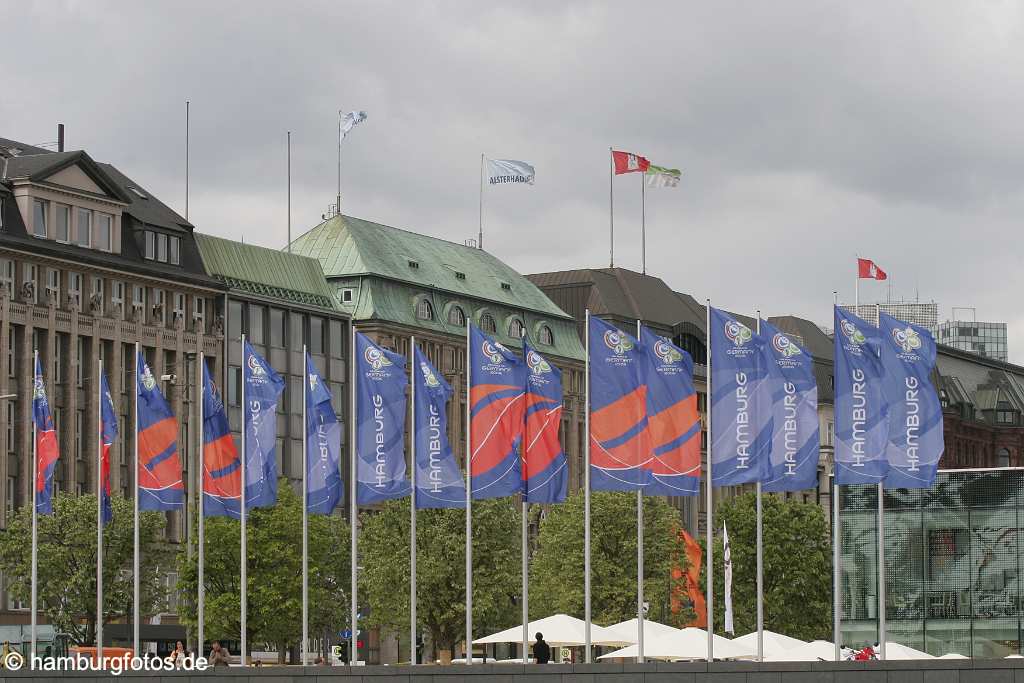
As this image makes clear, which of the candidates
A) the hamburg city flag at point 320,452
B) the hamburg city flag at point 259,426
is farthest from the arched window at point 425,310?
the hamburg city flag at point 320,452

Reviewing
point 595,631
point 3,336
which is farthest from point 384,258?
point 595,631

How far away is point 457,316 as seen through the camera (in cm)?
16050

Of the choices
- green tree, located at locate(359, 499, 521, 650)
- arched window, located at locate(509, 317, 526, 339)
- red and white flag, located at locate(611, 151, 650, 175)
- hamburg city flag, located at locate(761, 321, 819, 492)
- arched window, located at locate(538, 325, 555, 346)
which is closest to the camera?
hamburg city flag, located at locate(761, 321, 819, 492)

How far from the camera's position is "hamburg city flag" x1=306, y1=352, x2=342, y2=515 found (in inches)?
2869

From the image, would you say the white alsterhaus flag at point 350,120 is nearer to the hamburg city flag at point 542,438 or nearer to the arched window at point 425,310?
the arched window at point 425,310

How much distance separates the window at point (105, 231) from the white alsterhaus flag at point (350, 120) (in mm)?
21118

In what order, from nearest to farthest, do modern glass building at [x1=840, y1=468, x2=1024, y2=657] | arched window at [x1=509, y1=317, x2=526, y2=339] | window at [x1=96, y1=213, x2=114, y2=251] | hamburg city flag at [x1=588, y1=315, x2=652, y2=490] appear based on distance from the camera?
1. hamburg city flag at [x1=588, y1=315, x2=652, y2=490]
2. modern glass building at [x1=840, y1=468, x2=1024, y2=657]
3. window at [x1=96, y1=213, x2=114, y2=251]
4. arched window at [x1=509, y1=317, x2=526, y2=339]

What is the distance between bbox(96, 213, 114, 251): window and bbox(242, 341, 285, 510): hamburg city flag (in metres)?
58.9

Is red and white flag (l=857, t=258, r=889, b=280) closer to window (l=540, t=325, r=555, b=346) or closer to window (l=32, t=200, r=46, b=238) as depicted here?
window (l=32, t=200, r=46, b=238)

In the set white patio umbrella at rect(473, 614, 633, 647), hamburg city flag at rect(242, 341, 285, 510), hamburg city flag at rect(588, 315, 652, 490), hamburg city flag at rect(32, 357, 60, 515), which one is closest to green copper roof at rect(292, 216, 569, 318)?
white patio umbrella at rect(473, 614, 633, 647)

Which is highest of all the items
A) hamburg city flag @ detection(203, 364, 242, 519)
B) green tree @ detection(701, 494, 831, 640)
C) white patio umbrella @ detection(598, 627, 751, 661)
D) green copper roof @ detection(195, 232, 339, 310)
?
green copper roof @ detection(195, 232, 339, 310)

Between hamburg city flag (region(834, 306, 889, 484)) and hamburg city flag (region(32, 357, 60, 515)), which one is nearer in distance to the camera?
hamburg city flag (region(834, 306, 889, 484))

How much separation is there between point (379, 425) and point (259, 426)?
569 cm

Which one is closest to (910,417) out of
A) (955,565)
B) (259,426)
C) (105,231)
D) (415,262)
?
(259,426)
